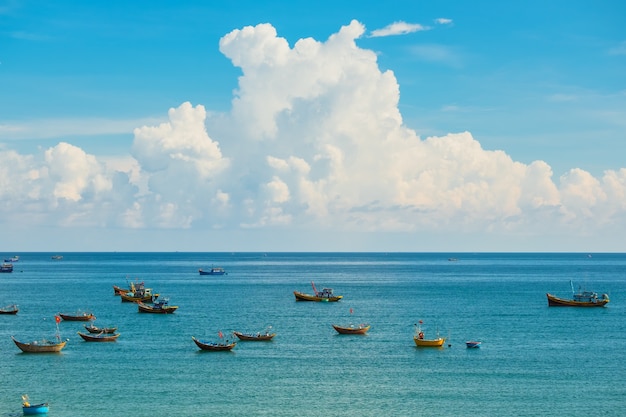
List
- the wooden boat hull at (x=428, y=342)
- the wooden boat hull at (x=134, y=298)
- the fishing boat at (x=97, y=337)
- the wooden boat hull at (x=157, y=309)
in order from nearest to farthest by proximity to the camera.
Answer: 1. the wooden boat hull at (x=428, y=342)
2. the fishing boat at (x=97, y=337)
3. the wooden boat hull at (x=157, y=309)
4. the wooden boat hull at (x=134, y=298)

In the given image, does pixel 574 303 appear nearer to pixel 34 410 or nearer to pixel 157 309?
pixel 157 309

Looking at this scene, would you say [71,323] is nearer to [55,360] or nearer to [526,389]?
[55,360]

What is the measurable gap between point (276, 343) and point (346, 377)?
25.8 meters

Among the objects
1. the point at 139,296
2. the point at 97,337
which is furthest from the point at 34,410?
the point at 139,296

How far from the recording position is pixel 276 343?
113 m

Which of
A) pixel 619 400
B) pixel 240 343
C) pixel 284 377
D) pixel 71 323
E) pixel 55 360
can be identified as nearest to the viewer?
pixel 619 400

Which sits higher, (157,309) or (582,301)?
(582,301)

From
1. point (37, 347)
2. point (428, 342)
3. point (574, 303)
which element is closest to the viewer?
point (37, 347)

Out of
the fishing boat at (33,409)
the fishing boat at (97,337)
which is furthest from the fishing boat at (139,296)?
the fishing boat at (33,409)

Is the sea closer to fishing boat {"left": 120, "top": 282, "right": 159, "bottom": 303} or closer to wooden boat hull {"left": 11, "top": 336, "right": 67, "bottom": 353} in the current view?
wooden boat hull {"left": 11, "top": 336, "right": 67, "bottom": 353}

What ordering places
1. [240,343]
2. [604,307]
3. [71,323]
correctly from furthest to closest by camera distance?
1. [604,307]
2. [71,323]
3. [240,343]

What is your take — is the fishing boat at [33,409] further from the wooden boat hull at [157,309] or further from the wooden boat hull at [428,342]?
the wooden boat hull at [157,309]

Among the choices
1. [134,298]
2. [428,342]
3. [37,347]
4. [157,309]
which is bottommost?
[37,347]

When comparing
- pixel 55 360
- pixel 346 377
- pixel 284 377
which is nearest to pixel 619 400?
pixel 346 377
